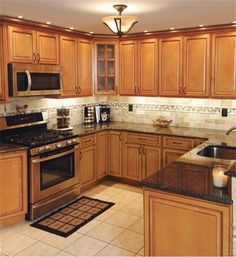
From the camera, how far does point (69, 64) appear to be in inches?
184

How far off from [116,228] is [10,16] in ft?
9.02

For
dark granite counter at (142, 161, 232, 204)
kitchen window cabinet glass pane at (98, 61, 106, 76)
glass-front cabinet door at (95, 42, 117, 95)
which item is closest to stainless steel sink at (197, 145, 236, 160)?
dark granite counter at (142, 161, 232, 204)

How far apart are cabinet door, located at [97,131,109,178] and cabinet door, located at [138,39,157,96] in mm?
955

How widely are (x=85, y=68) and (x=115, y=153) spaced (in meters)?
1.46

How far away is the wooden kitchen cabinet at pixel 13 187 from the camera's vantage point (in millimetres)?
3438

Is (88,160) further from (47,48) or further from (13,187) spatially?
(47,48)

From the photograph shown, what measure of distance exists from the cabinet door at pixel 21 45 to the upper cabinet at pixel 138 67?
5.34ft

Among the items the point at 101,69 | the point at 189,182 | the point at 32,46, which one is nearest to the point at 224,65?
the point at 101,69

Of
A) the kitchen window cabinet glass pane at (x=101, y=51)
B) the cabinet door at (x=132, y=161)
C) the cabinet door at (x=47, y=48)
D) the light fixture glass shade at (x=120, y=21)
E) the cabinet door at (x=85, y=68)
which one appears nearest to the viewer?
the light fixture glass shade at (x=120, y=21)

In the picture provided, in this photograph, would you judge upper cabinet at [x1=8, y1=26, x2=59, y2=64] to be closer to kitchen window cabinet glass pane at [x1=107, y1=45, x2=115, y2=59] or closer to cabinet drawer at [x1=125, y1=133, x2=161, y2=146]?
kitchen window cabinet glass pane at [x1=107, y1=45, x2=115, y2=59]

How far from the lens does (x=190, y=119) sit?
4.88 metres

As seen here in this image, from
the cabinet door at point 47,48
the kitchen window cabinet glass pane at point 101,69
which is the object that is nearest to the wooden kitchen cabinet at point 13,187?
the cabinet door at point 47,48

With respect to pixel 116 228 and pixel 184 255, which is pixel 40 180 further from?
pixel 184 255

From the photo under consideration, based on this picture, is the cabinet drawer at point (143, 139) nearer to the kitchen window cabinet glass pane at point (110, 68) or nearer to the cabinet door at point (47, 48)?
the kitchen window cabinet glass pane at point (110, 68)
